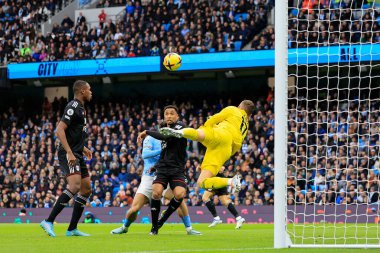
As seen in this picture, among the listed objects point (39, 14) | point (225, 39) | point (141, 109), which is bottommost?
point (141, 109)

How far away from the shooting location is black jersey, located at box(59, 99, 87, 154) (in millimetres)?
11438

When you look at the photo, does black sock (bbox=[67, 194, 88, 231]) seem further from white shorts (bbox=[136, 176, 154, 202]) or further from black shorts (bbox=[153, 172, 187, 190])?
white shorts (bbox=[136, 176, 154, 202])

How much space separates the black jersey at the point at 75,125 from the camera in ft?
37.5

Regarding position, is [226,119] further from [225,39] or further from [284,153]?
[225,39]

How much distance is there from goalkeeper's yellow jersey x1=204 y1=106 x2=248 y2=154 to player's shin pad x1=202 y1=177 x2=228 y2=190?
104 cm

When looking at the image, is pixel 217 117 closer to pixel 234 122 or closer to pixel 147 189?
pixel 234 122

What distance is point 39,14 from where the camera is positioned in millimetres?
36312

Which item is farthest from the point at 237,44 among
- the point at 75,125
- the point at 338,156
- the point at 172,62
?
the point at 75,125

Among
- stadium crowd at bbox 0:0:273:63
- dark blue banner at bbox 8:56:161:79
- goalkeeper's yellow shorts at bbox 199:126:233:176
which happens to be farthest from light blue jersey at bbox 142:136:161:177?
dark blue banner at bbox 8:56:161:79

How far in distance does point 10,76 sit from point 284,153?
2529cm

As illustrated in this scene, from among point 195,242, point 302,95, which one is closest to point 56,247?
point 195,242

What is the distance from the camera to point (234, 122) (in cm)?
1231

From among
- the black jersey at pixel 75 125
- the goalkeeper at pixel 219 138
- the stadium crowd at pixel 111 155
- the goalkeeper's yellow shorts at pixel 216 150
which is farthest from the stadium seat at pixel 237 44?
the black jersey at pixel 75 125

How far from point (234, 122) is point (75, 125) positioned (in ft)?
8.46
